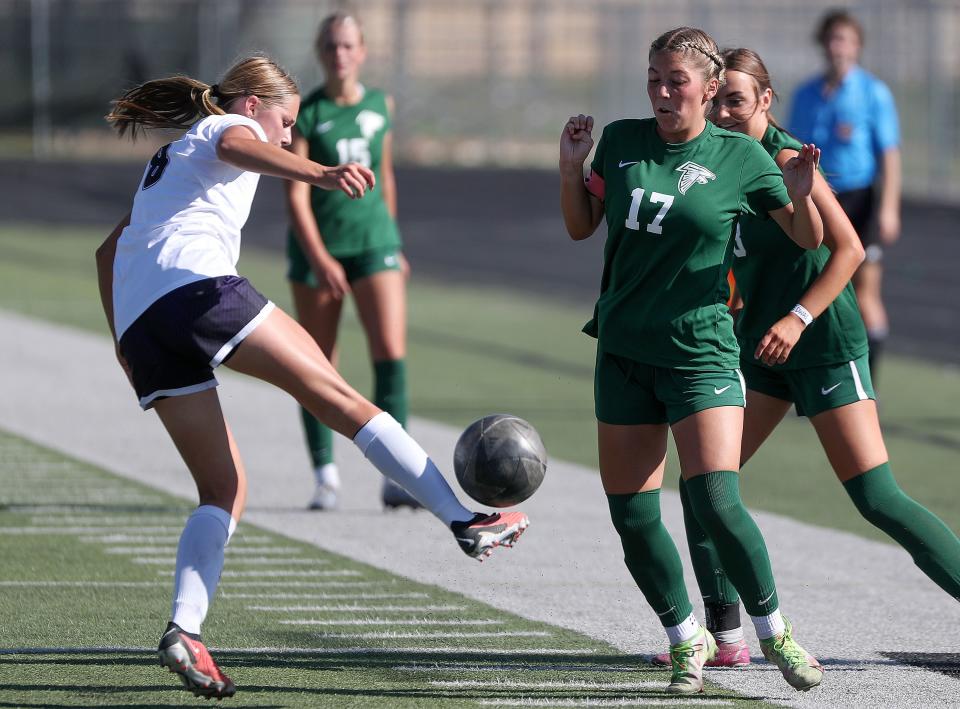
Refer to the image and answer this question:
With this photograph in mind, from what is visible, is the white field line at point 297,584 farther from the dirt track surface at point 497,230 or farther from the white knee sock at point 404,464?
the dirt track surface at point 497,230

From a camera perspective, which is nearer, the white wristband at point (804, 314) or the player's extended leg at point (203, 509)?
the player's extended leg at point (203, 509)

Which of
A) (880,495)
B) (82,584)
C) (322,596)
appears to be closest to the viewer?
(880,495)

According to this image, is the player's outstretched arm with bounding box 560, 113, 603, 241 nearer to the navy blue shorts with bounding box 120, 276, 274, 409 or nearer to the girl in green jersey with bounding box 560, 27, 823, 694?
the girl in green jersey with bounding box 560, 27, 823, 694

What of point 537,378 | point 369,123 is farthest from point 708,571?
point 537,378

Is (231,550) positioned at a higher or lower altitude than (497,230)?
higher

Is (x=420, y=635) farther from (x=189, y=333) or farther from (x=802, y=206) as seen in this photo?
(x=802, y=206)

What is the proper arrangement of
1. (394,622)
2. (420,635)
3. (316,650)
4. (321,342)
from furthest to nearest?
1. (321,342)
2. (394,622)
3. (420,635)
4. (316,650)

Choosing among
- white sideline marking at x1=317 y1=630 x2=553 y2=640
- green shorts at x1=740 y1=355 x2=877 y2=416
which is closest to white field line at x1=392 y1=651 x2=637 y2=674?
white sideline marking at x1=317 y1=630 x2=553 y2=640

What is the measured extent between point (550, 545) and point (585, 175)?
2.71 m

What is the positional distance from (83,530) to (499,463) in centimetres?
305

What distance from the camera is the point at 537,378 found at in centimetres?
1362

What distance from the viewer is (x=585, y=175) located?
5.33m

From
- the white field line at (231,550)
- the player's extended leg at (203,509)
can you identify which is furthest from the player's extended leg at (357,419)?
the white field line at (231,550)

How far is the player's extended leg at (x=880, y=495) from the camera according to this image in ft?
17.8
